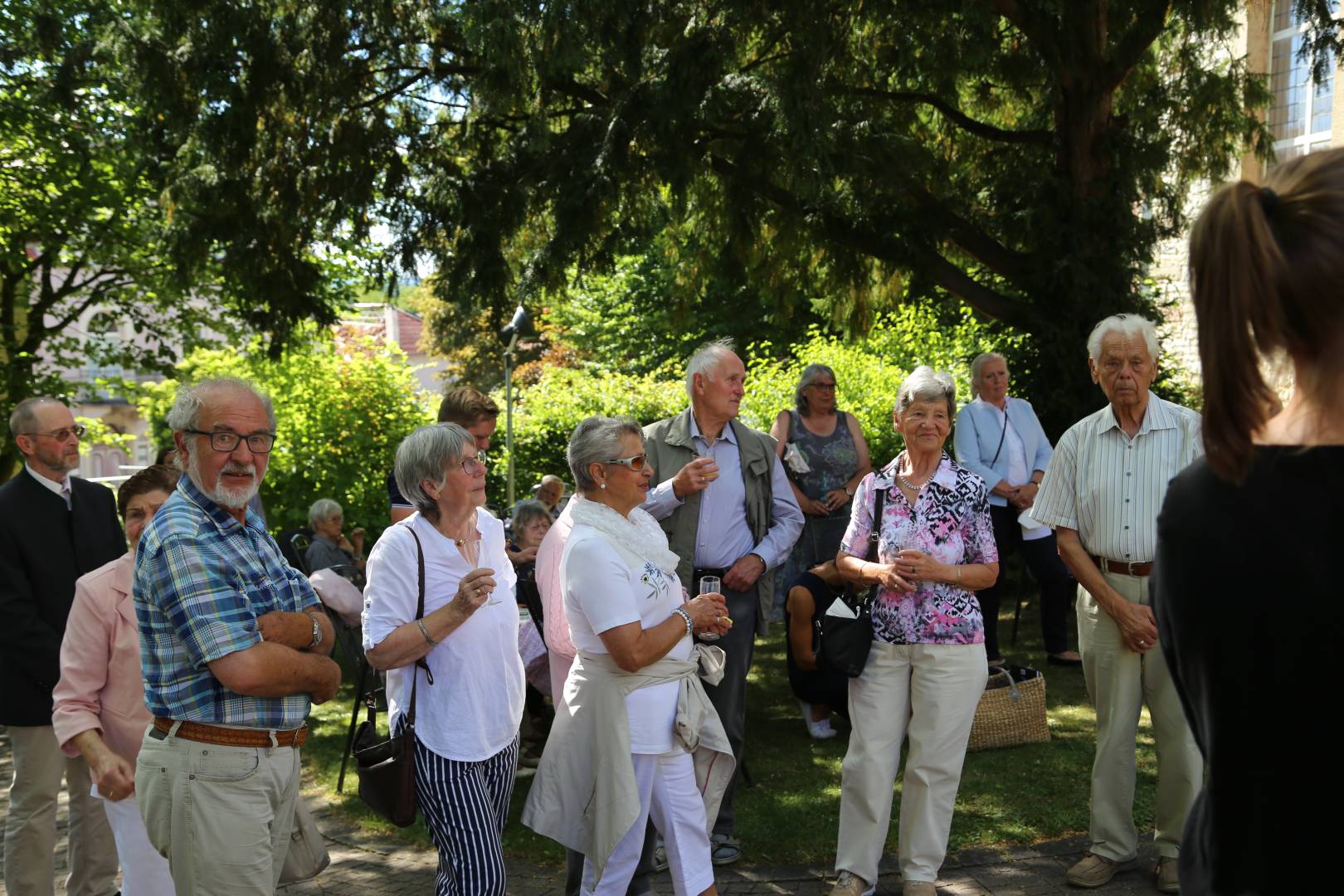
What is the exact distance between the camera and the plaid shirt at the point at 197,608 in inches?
120

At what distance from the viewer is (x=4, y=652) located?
4965 mm

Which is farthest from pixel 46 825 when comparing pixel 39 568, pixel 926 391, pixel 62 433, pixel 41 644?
pixel 926 391

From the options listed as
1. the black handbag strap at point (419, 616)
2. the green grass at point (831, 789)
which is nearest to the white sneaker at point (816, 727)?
the green grass at point (831, 789)

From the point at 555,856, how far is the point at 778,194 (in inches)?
241

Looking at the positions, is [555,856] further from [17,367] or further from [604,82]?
[17,367]

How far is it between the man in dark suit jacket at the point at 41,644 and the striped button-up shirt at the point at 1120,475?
4281 millimetres

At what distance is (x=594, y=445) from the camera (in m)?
4.38

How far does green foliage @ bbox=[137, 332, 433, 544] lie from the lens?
47.0ft

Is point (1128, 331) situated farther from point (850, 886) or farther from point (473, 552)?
point (473, 552)

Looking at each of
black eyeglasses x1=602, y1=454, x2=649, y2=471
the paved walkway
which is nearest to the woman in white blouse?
black eyeglasses x1=602, y1=454, x2=649, y2=471

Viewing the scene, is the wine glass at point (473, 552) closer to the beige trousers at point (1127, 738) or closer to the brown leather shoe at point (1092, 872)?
the beige trousers at point (1127, 738)

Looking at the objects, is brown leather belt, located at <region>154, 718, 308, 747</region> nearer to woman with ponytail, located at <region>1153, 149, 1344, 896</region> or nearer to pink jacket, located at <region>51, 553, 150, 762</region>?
pink jacket, located at <region>51, 553, 150, 762</region>

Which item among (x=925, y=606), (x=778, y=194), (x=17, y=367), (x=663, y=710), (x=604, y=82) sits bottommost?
(x=663, y=710)

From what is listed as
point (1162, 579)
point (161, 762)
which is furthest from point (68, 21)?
point (1162, 579)
